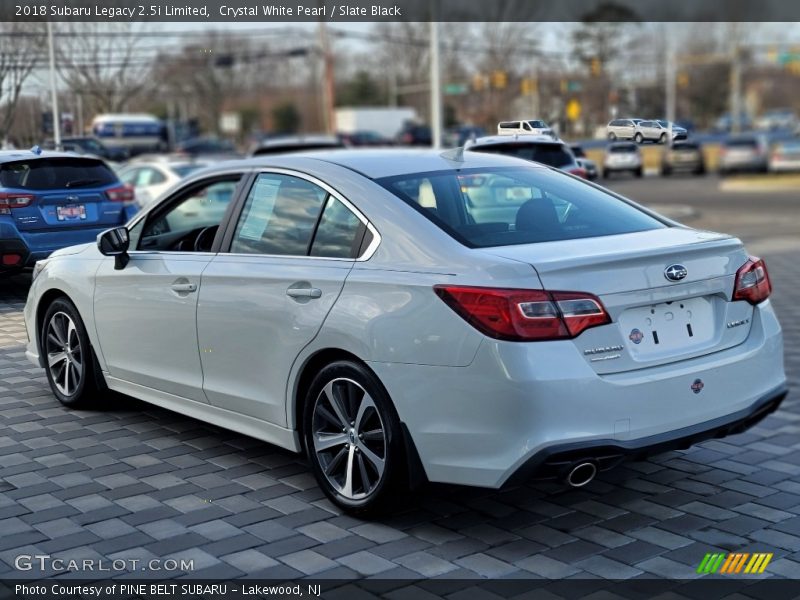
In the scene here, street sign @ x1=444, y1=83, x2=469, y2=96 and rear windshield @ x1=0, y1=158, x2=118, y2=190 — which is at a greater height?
street sign @ x1=444, y1=83, x2=469, y2=96

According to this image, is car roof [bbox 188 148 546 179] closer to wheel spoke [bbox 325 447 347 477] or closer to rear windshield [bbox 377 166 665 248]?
rear windshield [bbox 377 166 665 248]

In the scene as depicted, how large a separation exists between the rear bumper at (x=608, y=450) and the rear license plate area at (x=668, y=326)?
33cm

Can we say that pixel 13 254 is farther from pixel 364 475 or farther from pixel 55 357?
pixel 364 475

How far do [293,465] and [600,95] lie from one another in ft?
60.3

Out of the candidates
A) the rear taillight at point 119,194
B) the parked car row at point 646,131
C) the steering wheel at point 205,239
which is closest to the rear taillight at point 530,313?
the parked car row at point 646,131

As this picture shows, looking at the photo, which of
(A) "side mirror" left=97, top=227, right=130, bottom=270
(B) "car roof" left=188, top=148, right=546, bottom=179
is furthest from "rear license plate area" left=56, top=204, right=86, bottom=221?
(B) "car roof" left=188, top=148, right=546, bottom=179

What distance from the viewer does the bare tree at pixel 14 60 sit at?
12.2m

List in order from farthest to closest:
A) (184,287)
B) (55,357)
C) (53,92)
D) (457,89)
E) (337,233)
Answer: (457,89) → (53,92) → (55,357) → (184,287) → (337,233)

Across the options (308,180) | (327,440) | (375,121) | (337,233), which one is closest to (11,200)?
(308,180)

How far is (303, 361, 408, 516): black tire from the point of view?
13.9 feet

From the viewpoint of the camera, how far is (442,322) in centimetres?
400

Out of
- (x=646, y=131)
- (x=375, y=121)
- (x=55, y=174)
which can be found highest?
(x=375, y=121)

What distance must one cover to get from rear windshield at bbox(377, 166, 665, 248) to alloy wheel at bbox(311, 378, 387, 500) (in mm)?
817

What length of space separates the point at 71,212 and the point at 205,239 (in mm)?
4387
